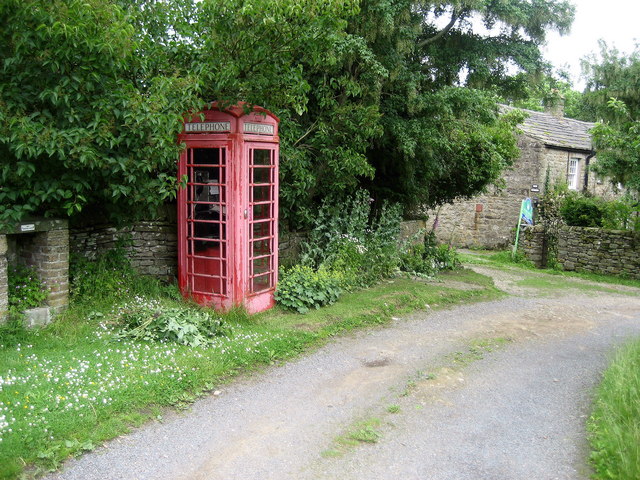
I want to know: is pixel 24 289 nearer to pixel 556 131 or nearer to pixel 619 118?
pixel 619 118

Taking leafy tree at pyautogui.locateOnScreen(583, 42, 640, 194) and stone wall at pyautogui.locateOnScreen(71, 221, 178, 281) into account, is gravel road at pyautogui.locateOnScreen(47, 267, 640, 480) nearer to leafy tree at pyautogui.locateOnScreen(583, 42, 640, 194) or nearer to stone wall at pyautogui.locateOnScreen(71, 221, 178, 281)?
stone wall at pyautogui.locateOnScreen(71, 221, 178, 281)

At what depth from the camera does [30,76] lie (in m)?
7.18

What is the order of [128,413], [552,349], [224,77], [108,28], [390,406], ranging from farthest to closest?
[552,349], [224,77], [108,28], [390,406], [128,413]

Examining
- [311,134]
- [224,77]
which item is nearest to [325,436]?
[224,77]

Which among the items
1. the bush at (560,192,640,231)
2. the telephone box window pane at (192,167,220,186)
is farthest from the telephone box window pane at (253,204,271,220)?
the bush at (560,192,640,231)

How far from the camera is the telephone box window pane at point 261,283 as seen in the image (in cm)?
937

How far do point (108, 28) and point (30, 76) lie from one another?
1118 mm

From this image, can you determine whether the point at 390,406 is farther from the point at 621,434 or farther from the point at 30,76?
the point at 30,76

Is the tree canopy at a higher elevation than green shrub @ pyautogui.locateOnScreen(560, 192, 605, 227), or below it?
higher

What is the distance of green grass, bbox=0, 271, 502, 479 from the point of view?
515 centimetres

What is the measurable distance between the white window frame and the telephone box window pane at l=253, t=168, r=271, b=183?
20.0 metres

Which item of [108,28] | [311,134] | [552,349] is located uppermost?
[108,28]

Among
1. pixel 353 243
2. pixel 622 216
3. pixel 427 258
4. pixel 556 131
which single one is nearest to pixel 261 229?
pixel 353 243

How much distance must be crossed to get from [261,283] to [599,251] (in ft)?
39.8
